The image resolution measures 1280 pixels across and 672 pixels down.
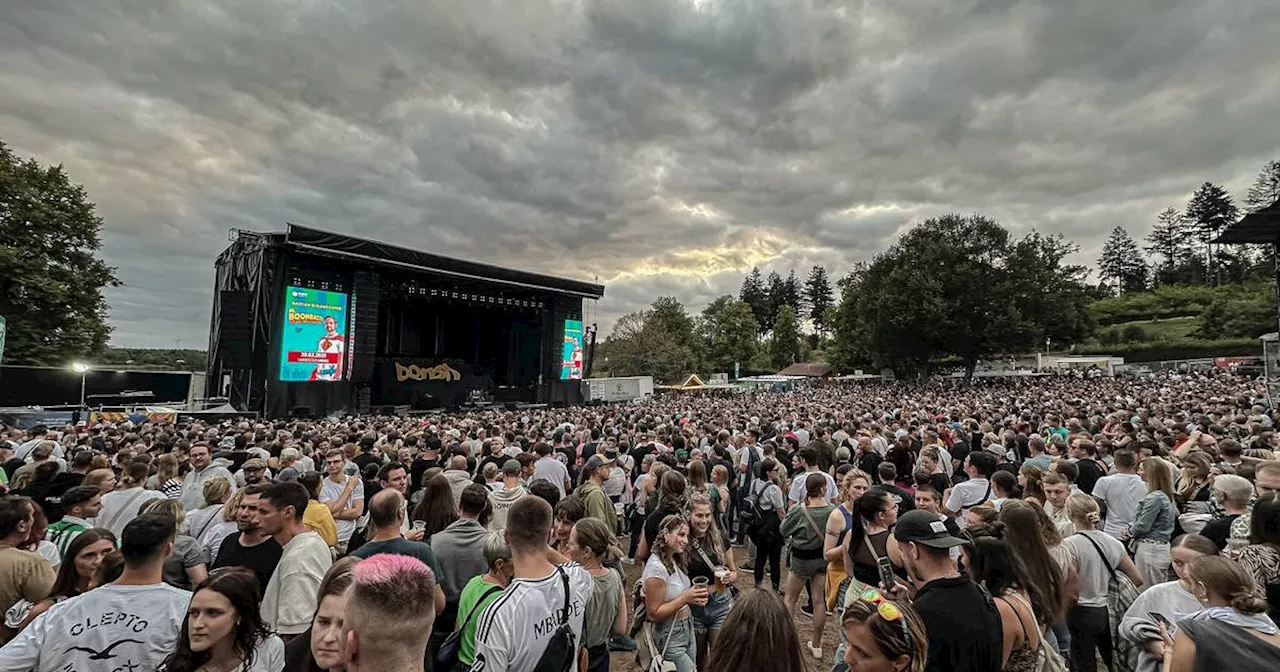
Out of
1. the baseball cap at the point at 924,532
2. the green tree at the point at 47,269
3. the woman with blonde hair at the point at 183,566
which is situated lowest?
the woman with blonde hair at the point at 183,566

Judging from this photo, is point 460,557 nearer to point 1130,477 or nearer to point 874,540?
point 874,540

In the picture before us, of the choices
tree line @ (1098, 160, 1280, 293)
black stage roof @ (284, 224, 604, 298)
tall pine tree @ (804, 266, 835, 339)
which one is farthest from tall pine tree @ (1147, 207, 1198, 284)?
black stage roof @ (284, 224, 604, 298)

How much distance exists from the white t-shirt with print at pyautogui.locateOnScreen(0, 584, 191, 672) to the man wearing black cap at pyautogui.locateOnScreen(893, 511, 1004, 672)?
292 centimetres

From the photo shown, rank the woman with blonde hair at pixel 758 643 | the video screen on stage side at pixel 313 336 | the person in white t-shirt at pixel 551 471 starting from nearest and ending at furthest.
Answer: the woman with blonde hair at pixel 758 643, the person in white t-shirt at pixel 551 471, the video screen on stage side at pixel 313 336

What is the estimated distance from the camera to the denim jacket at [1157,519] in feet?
13.3

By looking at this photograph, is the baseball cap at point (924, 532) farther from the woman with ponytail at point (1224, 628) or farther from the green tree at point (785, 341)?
the green tree at point (785, 341)

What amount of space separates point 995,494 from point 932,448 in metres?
1.69

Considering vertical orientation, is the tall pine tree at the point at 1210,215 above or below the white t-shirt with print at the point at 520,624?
above

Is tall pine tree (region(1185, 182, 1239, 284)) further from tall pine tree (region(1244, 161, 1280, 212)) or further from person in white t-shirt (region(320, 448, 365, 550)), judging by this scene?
person in white t-shirt (region(320, 448, 365, 550))

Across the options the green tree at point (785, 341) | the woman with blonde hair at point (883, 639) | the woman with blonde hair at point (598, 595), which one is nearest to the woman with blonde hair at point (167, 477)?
the woman with blonde hair at point (598, 595)

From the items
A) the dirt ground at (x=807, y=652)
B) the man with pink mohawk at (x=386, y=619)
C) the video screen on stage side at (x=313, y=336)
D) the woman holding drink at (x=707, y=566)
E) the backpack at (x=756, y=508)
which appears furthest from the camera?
the video screen on stage side at (x=313, y=336)

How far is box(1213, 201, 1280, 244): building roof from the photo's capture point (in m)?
15.0

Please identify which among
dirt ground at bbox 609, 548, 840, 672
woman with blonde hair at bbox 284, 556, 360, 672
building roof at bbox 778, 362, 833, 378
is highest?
building roof at bbox 778, 362, 833, 378

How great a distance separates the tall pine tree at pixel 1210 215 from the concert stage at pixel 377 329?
84172 millimetres
